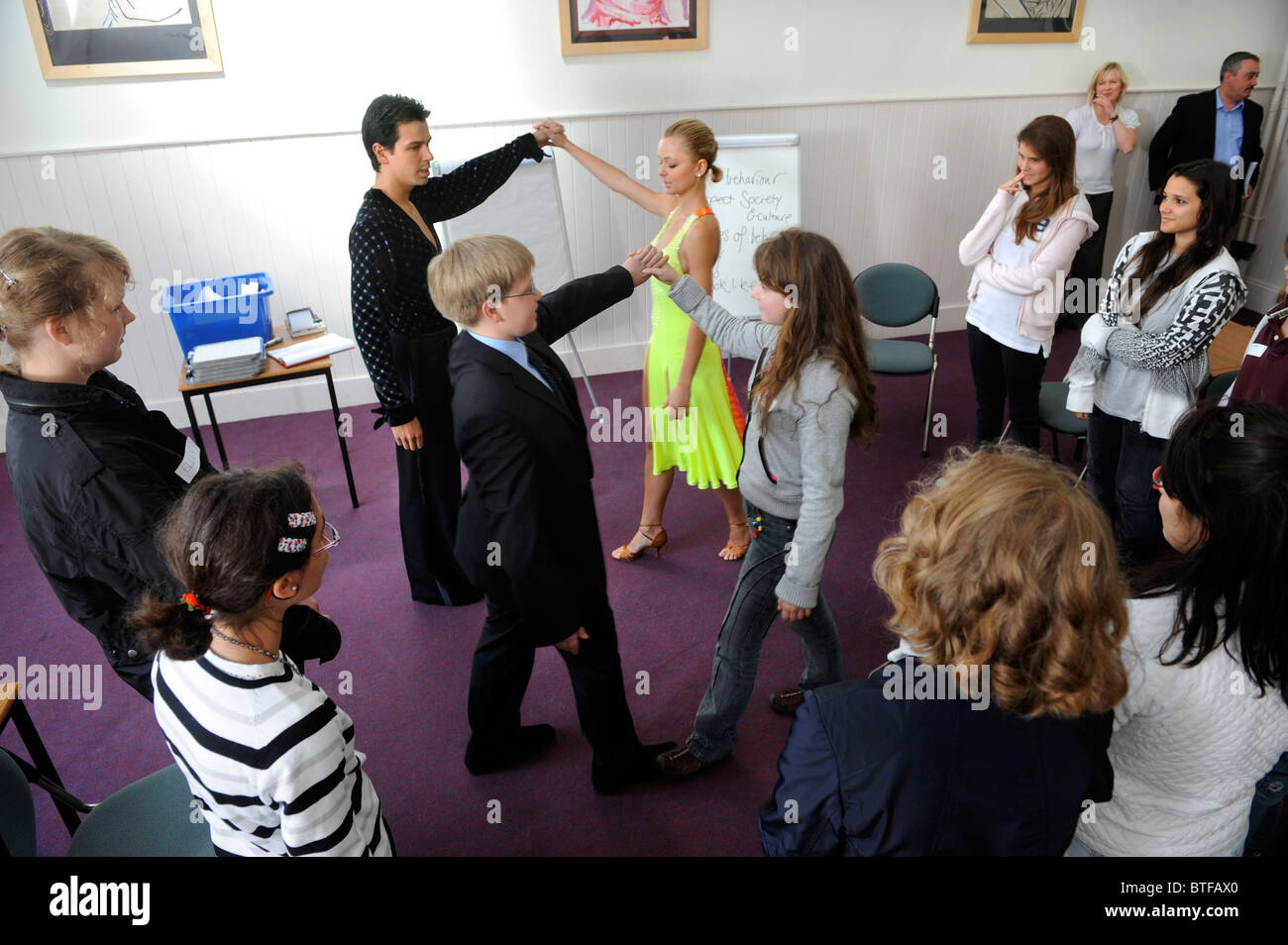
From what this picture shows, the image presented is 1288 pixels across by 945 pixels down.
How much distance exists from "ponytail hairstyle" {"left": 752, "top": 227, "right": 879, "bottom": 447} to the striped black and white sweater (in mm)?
1277

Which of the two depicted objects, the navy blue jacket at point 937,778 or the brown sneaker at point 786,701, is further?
the brown sneaker at point 786,701

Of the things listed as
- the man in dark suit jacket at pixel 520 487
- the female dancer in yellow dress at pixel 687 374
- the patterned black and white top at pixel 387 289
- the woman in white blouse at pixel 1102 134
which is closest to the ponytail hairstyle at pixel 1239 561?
the man in dark suit jacket at pixel 520 487

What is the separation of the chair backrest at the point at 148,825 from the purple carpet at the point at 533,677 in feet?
2.31

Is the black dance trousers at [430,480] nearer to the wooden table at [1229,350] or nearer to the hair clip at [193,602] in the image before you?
the hair clip at [193,602]

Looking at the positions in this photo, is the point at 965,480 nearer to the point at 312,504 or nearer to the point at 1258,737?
the point at 1258,737

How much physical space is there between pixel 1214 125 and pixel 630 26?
3.92 m

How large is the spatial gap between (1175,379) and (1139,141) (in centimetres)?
401

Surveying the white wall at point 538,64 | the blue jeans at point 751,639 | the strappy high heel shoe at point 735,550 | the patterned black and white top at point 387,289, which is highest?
the white wall at point 538,64

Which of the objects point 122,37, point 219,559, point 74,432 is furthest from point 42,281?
point 122,37

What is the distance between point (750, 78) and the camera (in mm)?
4992

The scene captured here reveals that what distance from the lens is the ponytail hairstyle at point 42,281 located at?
166 centimetres

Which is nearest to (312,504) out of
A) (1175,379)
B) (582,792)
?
(582,792)

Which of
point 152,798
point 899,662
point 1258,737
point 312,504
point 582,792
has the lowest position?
point 582,792

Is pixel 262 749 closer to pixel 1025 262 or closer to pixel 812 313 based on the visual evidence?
pixel 812 313
